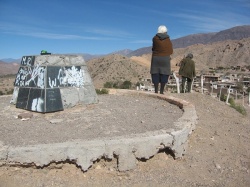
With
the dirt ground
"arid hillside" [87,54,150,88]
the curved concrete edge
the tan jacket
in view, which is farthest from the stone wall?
"arid hillside" [87,54,150,88]

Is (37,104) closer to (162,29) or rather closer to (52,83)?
(52,83)

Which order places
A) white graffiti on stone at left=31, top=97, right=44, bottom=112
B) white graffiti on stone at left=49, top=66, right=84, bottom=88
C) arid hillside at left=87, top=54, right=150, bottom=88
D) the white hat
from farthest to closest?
1. arid hillside at left=87, top=54, right=150, bottom=88
2. the white hat
3. white graffiti on stone at left=49, top=66, right=84, bottom=88
4. white graffiti on stone at left=31, top=97, right=44, bottom=112

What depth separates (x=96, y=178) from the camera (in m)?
3.89

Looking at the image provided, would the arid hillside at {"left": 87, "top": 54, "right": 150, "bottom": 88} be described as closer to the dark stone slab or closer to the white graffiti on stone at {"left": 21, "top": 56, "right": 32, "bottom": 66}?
the white graffiti on stone at {"left": 21, "top": 56, "right": 32, "bottom": 66}

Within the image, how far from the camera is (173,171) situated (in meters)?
4.31

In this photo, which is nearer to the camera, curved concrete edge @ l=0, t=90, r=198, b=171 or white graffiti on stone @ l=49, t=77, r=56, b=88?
curved concrete edge @ l=0, t=90, r=198, b=171

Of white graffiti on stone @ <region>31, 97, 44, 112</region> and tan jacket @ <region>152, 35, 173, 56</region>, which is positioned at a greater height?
tan jacket @ <region>152, 35, 173, 56</region>

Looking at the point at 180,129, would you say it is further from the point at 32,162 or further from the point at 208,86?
the point at 208,86

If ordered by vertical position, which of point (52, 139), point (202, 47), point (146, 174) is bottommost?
point (146, 174)

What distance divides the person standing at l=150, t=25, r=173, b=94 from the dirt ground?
6.28 feet

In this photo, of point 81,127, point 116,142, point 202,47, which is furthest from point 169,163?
point 202,47

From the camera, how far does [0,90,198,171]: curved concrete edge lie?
3707 millimetres

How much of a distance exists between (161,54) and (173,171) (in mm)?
3784

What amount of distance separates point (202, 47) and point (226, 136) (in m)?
86.8
